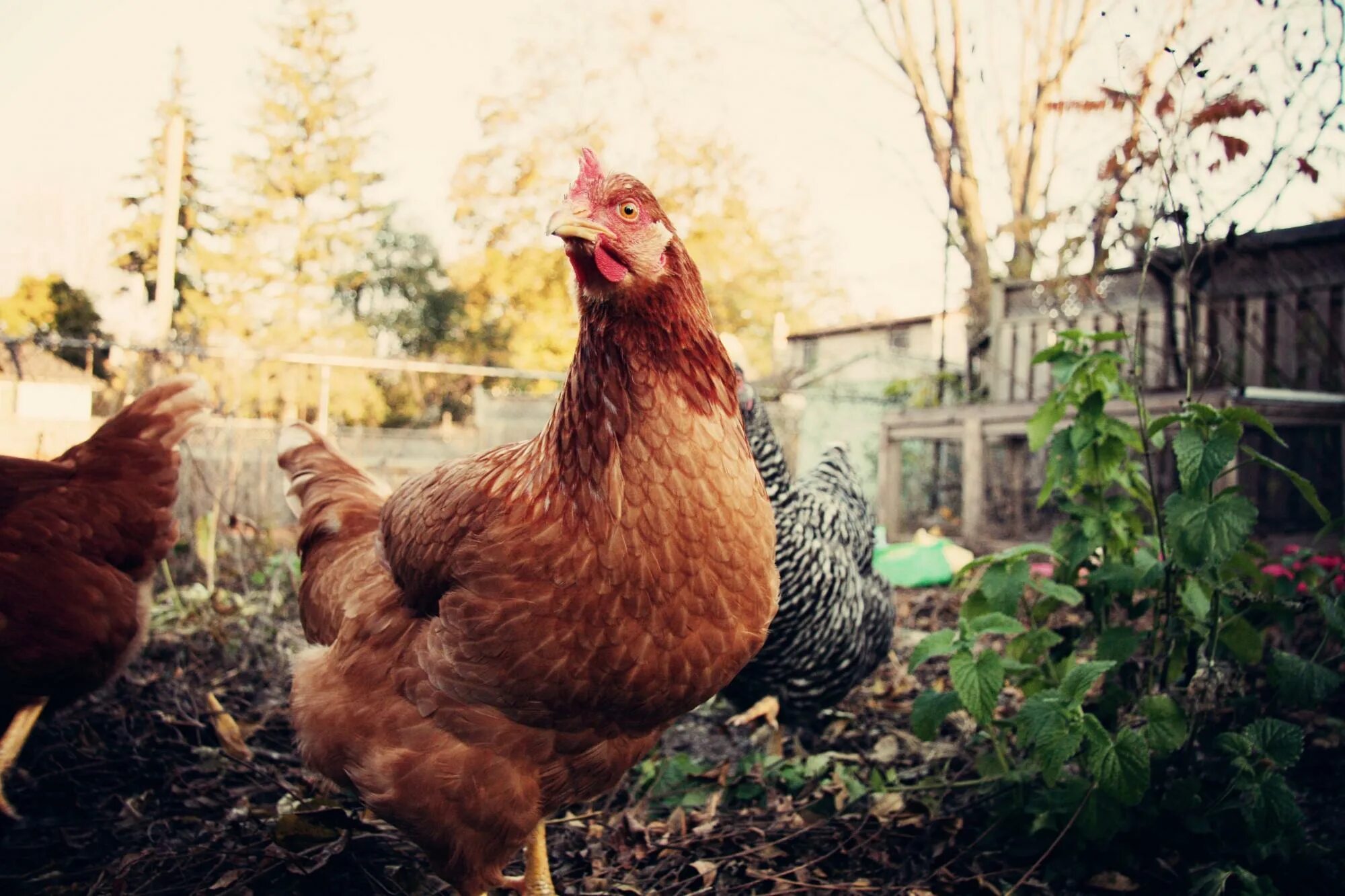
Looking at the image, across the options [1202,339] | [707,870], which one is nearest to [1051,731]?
[707,870]

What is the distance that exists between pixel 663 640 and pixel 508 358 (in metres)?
22.6

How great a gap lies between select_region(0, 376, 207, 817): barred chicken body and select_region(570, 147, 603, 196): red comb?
195cm

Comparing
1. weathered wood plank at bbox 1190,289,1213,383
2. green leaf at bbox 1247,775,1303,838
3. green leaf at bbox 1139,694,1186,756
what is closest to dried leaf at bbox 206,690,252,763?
green leaf at bbox 1139,694,1186,756

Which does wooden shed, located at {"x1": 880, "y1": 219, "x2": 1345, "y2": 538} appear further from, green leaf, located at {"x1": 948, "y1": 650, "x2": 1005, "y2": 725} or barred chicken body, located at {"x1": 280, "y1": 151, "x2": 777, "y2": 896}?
barred chicken body, located at {"x1": 280, "y1": 151, "x2": 777, "y2": 896}

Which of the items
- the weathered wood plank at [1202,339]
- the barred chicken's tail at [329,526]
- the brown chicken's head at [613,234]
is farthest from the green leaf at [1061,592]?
the weathered wood plank at [1202,339]

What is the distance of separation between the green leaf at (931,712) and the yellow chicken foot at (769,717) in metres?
1.01

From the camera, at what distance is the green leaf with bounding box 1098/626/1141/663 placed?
5.95ft

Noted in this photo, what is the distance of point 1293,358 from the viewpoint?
4.04 meters

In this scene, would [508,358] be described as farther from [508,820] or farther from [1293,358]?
[508,820]

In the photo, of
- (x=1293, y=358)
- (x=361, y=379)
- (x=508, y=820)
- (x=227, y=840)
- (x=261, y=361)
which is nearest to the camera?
(x=508, y=820)

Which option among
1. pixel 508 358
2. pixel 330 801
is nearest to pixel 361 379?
pixel 508 358

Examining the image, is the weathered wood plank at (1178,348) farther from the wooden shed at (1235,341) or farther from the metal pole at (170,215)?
the metal pole at (170,215)

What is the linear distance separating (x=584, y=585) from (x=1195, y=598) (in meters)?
1.39

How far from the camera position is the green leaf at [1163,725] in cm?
168
